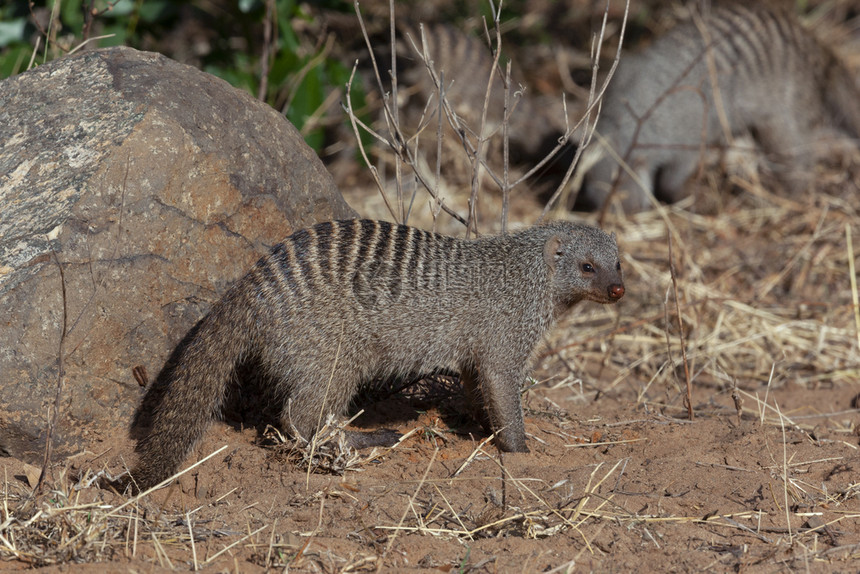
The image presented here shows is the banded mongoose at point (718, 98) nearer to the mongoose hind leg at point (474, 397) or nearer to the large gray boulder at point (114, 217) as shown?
the mongoose hind leg at point (474, 397)

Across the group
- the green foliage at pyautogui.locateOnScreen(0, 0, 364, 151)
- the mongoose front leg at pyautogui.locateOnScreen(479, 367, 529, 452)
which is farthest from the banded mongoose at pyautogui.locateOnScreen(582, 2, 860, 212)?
Result: the mongoose front leg at pyautogui.locateOnScreen(479, 367, 529, 452)

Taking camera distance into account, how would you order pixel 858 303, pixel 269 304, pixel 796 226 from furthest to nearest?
pixel 796 226
pixel 858 303
pixel 269 304

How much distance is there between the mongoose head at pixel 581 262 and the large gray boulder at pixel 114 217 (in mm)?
917

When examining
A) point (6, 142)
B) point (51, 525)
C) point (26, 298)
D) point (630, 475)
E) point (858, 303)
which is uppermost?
point (6, 142)

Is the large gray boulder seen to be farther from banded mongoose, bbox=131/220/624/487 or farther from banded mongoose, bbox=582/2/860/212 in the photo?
banded mongoose, bbox=582/2/860/212

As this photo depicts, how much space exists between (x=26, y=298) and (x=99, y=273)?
21 centimetres

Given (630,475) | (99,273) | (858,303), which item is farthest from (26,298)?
(858,303)

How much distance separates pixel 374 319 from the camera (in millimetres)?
2736

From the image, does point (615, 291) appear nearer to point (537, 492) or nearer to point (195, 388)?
point (537, 492)

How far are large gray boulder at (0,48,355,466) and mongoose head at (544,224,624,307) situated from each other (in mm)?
917

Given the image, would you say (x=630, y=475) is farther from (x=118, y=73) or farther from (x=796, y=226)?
(x=796, y=226)

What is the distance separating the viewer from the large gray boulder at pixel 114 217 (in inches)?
95.7

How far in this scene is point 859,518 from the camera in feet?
8.02

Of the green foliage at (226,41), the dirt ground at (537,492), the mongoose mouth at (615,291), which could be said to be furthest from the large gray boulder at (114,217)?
the green foliage at (226,41)
